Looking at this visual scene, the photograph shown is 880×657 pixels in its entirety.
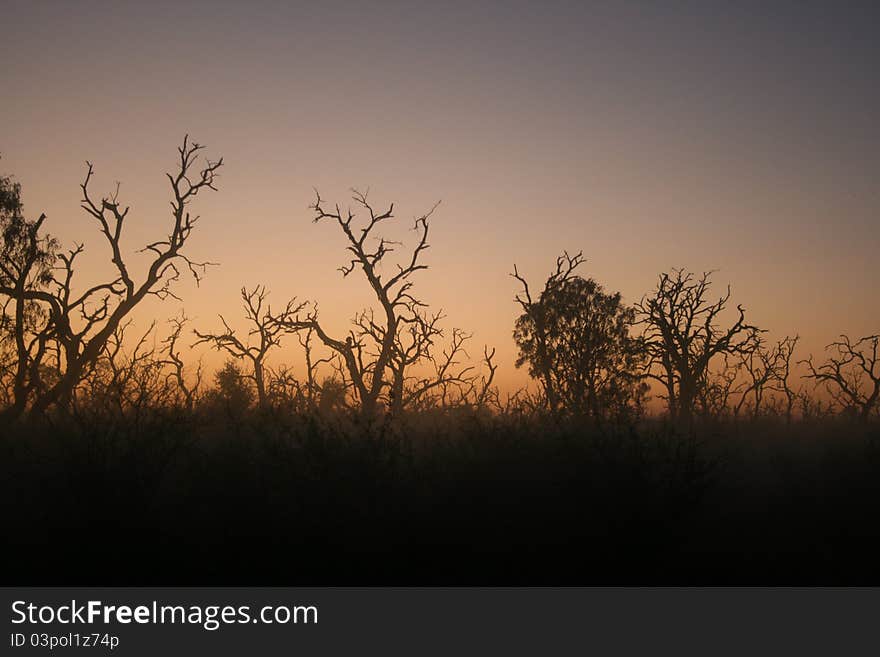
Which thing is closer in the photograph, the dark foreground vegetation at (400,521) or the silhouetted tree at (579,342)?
the dark foreground vegetation at (400,521)

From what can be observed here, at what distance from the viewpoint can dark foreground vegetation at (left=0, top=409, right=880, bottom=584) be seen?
10.3m

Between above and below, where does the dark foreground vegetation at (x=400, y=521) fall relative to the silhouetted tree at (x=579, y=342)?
below

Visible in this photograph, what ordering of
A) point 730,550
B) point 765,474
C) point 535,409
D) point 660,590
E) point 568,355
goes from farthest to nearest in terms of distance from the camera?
1. point 568,355
2. point 535,409
3. point 765,474
4. point 730,550
5. point 660,590

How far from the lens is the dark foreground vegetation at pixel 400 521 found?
1033 centimetres

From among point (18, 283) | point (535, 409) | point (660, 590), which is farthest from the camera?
point (18, 283)

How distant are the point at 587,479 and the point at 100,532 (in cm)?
718

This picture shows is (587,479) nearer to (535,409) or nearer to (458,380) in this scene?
(535,409)

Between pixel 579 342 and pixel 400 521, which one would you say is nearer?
pixel 400 521

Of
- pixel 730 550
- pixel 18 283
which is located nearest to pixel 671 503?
pixel 730 550

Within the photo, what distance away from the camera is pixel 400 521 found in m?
10.8

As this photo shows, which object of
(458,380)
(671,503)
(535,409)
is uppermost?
(458,380)

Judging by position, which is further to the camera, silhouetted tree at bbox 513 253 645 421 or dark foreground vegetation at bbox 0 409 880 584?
silhouetted tree at bbox 513 253 645 421

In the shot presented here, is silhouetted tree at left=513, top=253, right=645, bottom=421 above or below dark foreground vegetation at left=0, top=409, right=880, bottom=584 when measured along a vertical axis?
above

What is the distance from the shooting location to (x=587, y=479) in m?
11.7
